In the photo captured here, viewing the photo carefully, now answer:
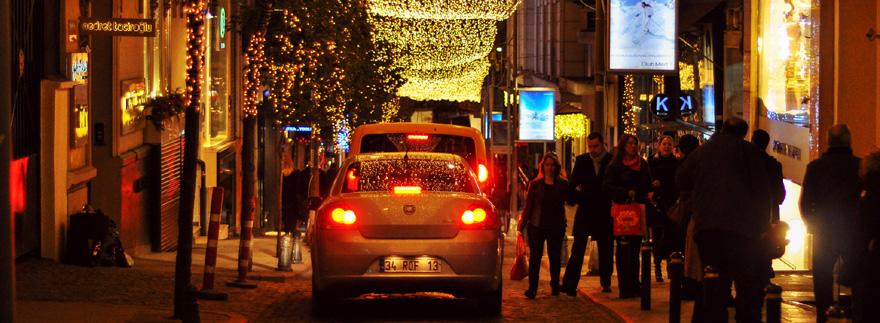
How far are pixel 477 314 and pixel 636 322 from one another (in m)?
1.73

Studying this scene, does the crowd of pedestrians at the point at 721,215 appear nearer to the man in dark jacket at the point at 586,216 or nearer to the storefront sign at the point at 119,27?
the man in dark jacket at the point at 586,216

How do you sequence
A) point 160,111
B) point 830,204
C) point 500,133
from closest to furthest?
point 830,204
point 160,111
point 500,133

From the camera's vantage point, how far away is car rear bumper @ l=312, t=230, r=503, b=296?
1291cm

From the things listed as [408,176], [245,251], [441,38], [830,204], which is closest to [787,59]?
[408,176]

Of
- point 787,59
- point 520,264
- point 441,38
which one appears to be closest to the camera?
point 520,264

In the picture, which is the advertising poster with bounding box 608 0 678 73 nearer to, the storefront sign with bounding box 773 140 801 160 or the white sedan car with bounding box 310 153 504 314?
the storefront sign with bounding box 773 140 801 160

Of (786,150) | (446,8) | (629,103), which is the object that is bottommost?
(786,150)

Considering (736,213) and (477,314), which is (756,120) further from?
(736,213)

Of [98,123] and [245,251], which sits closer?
[245,251]

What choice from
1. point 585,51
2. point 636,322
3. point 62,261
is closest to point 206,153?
point 62,261

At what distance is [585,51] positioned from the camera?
53375 mm

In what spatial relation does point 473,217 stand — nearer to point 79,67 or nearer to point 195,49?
point 195,49

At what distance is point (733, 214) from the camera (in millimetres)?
10180

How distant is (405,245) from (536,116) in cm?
2918
